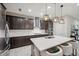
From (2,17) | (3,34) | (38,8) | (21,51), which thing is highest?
(38,8)

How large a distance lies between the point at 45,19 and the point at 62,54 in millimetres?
853

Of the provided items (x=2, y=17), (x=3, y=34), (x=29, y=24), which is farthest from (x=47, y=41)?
(x=2, y=17)

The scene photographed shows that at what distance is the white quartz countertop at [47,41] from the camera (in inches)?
74.9

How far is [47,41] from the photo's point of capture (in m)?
2.00

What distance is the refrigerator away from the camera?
1.88 meters

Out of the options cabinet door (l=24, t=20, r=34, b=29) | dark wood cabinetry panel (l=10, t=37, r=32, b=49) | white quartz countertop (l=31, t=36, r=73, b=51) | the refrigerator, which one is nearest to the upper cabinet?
the refrigerator

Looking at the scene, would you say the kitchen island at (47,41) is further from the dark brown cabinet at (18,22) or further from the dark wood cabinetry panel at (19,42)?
the dark brown cabinet at (18,22)

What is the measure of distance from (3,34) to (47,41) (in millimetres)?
964

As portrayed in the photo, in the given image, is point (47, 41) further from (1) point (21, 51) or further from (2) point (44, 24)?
(1) point (21, 51)

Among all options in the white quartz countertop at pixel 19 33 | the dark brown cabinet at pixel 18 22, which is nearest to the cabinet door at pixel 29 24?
the dark brown cabinet at pixel 18 22

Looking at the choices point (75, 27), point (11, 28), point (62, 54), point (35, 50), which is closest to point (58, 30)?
point (75, 27)

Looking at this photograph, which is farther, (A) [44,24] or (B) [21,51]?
(A) [44,24]

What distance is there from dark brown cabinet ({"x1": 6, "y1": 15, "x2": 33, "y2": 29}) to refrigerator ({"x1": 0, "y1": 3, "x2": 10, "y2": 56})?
10 cm

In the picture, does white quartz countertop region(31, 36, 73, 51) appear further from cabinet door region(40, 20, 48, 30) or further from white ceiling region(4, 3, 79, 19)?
Result: white ceiling region(4, 3, 79, 19)
